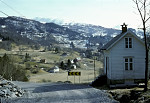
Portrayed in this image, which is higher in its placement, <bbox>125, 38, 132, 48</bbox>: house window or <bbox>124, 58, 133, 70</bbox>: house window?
<bbox>125, 38, 132, 48</bbox>: house window

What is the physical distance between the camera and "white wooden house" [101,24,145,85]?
79.9 feet

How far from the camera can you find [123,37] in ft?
79.6

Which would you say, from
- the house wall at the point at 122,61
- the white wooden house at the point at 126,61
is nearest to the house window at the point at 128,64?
the white wooden house at the point at 126,61

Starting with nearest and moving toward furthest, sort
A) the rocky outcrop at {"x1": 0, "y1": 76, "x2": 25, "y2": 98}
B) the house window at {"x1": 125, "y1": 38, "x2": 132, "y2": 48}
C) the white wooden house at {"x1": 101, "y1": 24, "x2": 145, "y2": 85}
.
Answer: the rocky outcrop at {"x1": 0, "y1": 76, "x2": 25, "y2": 98} → the white wooden house at {"x1": 101, "y1": 24, "x2": 145, "y2": 85} → the house window at {"x1": 125, "y1": 38, "x2": 132, "y2": 48}

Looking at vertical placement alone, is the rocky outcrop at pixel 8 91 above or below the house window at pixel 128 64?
below

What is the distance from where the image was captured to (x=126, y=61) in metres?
24.6

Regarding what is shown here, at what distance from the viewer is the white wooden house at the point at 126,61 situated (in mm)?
24359

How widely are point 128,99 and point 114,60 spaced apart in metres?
7.28

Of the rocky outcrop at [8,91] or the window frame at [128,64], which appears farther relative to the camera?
the window frame at [128,64]

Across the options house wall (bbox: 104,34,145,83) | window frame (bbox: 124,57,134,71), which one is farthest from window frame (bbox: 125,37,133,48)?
window frame (bbox: 124,57,134,71)

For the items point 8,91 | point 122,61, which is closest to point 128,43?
point 122,61

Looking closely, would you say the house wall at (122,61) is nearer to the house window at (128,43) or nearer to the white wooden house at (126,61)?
the white wooden house at (126,61)

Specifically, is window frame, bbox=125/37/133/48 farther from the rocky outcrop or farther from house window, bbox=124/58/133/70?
the rocky outcrop

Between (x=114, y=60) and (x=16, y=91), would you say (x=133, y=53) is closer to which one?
(x=114, y=60)
